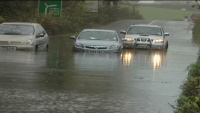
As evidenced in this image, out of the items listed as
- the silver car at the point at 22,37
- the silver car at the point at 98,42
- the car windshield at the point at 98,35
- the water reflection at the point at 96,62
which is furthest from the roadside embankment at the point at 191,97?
the car windshield at the point at 98,35

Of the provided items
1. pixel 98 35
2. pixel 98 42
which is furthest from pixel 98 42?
pixel 98 35

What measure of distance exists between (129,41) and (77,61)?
1105cm

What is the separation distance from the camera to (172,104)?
12.2m

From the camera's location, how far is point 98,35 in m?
29.4

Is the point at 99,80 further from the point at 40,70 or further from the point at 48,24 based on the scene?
the point at 48,24

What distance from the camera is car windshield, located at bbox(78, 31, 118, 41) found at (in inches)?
1145

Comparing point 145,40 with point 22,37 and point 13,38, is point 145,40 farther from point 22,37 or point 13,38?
point 13,38

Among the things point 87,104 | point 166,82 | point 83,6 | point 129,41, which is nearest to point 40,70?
point 166,82

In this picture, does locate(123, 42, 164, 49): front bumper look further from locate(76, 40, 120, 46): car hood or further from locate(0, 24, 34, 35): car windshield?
locate(0, 24, 34, 35): car windshield

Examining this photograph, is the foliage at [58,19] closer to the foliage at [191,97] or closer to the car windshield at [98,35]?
the car windshield at [98,35]

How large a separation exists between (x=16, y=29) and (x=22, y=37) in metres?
1.06

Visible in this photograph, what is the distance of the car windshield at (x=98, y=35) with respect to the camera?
2908cm

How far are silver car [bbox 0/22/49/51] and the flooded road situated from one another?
3.28 meters

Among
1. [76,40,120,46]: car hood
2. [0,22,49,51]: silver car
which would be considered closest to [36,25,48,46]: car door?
[0,22,49,51]: silver car
